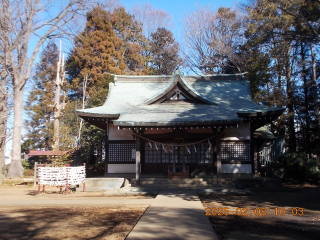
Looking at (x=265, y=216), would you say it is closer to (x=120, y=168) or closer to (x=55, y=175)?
(x=55, y=175)

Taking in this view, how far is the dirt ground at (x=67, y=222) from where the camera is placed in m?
6.00

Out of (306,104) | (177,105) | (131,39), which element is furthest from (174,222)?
(131,39)

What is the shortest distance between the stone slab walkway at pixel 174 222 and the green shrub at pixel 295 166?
864 cm

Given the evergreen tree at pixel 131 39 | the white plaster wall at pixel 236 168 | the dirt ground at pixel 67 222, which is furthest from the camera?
the evergreen tree at pixel 131 39

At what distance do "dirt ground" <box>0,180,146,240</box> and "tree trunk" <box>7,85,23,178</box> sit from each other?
1319 cm

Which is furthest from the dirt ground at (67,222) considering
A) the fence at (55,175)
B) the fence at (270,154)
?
the fence at (270,154)

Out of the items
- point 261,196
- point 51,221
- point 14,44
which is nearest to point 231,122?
point 261,196

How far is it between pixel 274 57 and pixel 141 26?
826 inches

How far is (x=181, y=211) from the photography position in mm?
7945

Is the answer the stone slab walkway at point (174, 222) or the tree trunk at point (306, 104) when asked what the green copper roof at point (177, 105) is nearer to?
the stone slab walkway at point (174, 222)

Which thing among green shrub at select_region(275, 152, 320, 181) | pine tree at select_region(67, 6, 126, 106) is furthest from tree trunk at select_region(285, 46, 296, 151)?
pine tree at select_region(67, 6, 126, 106)

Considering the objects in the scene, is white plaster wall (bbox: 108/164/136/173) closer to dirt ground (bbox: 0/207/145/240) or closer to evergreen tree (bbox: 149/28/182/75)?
dirt ground (bbox: 0/207/145/240)

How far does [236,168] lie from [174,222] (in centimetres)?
923
